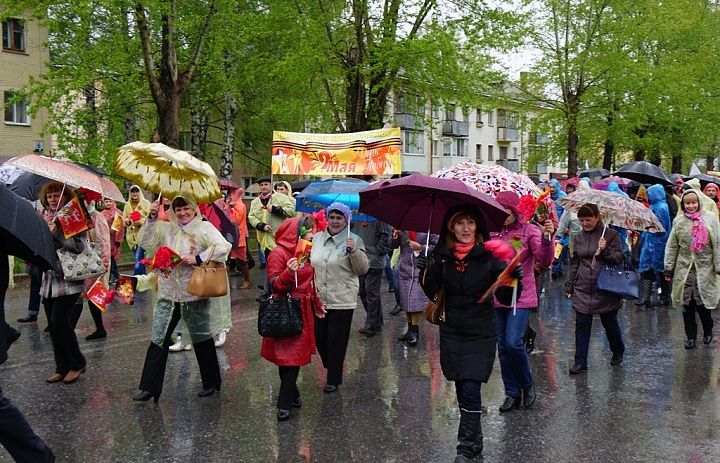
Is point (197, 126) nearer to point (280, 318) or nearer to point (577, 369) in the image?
point (577, 369)

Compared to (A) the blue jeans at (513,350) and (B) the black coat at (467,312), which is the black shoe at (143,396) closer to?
(B) the black coat at (467,312)

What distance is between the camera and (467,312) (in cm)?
489

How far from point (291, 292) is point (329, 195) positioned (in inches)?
45.6

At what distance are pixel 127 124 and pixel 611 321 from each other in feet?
80.9

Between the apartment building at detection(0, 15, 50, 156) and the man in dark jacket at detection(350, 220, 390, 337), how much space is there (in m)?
26.6

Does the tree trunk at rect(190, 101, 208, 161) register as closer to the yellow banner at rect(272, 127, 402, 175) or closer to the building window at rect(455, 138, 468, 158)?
the yellow banner at rect(272, 127, 402, 175)

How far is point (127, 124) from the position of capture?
28.6 metres

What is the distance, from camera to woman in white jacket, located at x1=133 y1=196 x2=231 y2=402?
607 cm

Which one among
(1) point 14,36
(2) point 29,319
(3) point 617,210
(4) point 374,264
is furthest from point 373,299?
(1) point 14,36

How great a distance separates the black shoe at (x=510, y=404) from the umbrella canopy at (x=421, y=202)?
1.51 meters

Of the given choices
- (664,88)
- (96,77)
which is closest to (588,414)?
(96,77)

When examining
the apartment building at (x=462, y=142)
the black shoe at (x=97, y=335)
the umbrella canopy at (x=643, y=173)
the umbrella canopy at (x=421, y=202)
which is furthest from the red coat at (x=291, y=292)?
the apartment building at (x=462, y=142)

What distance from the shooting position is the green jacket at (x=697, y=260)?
8164mm

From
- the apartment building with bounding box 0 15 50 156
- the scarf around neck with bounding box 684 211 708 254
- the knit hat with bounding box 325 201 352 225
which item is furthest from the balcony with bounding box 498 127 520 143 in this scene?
the knit hat with bounding box 325 201 352 225
